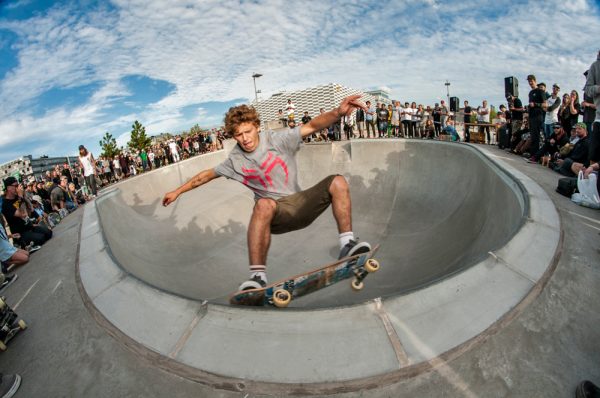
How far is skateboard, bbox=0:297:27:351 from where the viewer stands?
2.63 m

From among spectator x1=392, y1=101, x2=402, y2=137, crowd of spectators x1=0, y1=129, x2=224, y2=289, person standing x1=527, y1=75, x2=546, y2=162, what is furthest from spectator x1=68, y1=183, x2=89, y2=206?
person standing x1=527, y1=75, x2=546, y2=162

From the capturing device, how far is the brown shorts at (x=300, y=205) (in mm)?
3422

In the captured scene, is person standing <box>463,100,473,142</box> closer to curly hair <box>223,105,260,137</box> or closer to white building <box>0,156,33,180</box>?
curly hair <box>223,105,260,137</box>

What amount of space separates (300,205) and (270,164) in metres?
0.66

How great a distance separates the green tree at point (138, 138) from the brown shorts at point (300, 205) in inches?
2487

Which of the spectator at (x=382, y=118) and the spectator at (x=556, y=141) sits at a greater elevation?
the spectator at (x=382, y=118)

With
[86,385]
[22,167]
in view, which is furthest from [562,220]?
[22,167]

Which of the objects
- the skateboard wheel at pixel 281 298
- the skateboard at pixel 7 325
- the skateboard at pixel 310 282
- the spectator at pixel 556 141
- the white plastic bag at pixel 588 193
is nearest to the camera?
the skateboard at pixel 7 325

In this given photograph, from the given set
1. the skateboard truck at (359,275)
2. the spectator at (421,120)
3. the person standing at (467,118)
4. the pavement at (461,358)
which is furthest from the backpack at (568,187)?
the spectator at (421,120)

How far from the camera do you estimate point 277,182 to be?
3682mm

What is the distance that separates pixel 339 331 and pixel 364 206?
744 centimetres

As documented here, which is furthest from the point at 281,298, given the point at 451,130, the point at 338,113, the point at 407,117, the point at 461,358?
the point at 407,117

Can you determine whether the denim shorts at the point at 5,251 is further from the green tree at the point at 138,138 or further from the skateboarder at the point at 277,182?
the green tree at the point at 138,138

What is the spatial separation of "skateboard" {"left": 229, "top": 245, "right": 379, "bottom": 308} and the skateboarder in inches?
6.2
